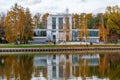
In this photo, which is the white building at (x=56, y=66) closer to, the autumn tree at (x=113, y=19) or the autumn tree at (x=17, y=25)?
the autumn tree at (x=17, y=25)

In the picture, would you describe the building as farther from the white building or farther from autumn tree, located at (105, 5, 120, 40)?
the white building

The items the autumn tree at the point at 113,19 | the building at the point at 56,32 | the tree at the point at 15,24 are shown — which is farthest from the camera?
the building at the point at 56,32

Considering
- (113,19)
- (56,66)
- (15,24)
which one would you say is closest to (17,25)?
(15,24)

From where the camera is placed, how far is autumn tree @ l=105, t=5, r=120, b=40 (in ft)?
332

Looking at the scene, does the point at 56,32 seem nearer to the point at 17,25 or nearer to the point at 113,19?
the point at 113,19

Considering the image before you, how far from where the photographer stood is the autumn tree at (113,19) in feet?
332

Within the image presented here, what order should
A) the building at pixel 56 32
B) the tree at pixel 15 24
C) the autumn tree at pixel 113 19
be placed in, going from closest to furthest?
1. the tree at pixel 15 24
2. the autumn tree at pixel 113 19
3. the building at pixel 56 32

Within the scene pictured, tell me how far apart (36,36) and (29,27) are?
26060mm

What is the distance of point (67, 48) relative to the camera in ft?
246

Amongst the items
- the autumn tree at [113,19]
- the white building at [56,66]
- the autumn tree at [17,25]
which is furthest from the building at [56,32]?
the white building at [56,66]

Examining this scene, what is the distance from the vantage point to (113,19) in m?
102

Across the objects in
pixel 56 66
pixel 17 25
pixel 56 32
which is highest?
pixel 17 25

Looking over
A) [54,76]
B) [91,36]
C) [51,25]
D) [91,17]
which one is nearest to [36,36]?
[51,25]

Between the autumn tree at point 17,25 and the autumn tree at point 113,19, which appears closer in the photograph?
the autumn tree at point 17,25
